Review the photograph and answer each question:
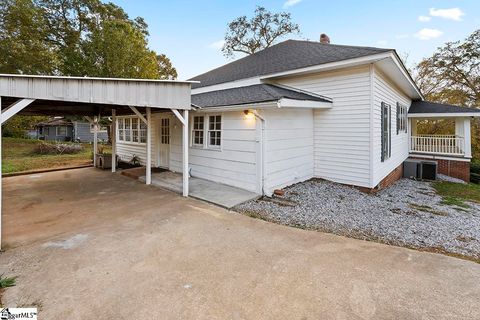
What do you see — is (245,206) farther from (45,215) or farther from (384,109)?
(384,109)

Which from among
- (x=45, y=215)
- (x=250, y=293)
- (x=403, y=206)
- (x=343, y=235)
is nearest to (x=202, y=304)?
(x=250, y=293)

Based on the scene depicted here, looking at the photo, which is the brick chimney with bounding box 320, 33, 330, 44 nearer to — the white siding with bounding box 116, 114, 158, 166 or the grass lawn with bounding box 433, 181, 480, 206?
the grass lawn with bounding box 433, 181, 480, 206

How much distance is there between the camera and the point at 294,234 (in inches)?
171

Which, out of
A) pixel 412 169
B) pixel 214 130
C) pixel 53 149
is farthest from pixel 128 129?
pixel 412 169

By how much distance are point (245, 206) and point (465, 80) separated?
76.9 feet

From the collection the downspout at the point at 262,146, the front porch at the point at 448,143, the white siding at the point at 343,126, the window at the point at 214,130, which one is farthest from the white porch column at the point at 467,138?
the window at the point at 214,130

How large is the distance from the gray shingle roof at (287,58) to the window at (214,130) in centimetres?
323

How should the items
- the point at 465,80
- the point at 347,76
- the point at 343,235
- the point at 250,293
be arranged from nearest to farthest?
1. the point at 250,293
2. the point at 343,235
3. the point at 347,76
4. the point at 465,80

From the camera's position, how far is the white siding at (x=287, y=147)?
6531 mm

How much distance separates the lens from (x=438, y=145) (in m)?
12.5

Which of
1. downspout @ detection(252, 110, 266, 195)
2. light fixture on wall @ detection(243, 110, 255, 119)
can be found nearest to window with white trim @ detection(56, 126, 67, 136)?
light fixture on wall @ detection(243, 110, 255, 119)

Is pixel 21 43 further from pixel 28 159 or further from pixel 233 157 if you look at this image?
pixel 233 157

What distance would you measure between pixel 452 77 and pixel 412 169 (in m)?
13.6

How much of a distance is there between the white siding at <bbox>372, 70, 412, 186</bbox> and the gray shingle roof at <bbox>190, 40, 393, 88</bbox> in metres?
1.16
